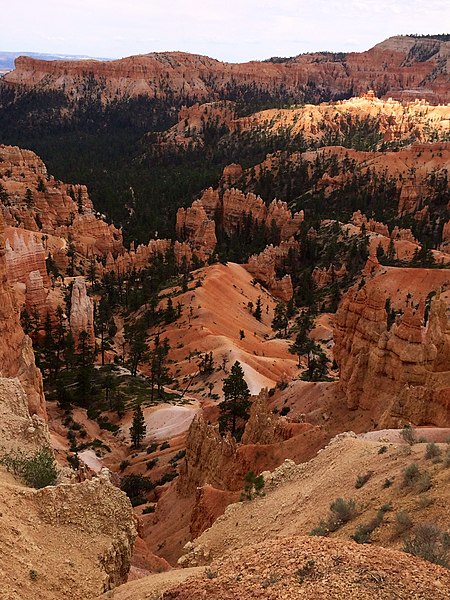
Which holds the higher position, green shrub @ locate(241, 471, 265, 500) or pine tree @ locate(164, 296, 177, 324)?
green shrub @ locate(241, 471, 265, 500)

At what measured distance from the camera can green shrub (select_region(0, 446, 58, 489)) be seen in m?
13.2

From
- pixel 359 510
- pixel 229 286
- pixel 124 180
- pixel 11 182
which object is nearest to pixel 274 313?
pixel 229 286

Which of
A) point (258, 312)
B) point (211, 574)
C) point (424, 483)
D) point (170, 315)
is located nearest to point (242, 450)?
point (424, 483)

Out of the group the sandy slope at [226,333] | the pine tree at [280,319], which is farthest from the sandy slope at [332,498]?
the pine tree at [280,319]

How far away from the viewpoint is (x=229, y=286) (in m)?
59.8

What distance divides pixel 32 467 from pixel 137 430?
18811 millimetres

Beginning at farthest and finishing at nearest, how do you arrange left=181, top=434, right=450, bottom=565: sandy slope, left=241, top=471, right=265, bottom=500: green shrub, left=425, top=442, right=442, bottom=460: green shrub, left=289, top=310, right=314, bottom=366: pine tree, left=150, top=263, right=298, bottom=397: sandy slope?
left=289, top=310, right=314, bottom=366: pine tree
left=150, top=263, right=298, bottom=397: sandy slope
left=241, top=471, right=265, bottom=500: green shrub
left=425, top=442, right=442, bottom=460: green shrub
left=181, top=434, right=450, bottom=565: sandy slope

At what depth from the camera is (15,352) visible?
27.7 meters

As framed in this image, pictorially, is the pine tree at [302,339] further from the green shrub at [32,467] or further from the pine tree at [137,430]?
the green shrub at [32,467]

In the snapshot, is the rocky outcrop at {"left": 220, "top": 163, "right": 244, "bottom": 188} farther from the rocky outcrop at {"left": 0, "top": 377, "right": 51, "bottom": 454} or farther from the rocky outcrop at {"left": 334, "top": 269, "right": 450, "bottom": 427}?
the rocky outcrop at {"left": 0, "top": 377, "right": 51, "bottom": 454}

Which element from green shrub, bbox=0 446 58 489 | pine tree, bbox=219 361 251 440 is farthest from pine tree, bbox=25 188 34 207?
green shrub, bbox=0 446 58 489

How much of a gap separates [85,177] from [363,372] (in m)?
98.0

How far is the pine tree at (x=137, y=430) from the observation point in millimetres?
32094

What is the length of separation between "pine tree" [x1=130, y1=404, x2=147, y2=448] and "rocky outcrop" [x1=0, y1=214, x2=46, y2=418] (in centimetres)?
602
